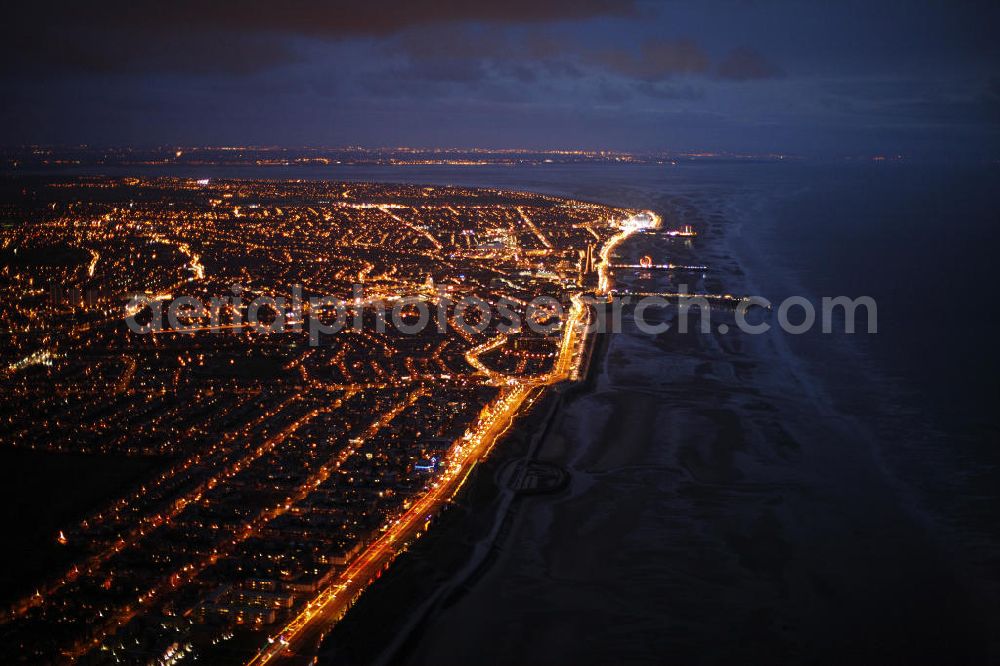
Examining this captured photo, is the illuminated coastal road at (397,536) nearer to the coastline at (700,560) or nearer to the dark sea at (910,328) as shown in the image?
the coastline at (700,560)

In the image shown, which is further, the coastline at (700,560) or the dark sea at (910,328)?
the dark sea at (910,328)

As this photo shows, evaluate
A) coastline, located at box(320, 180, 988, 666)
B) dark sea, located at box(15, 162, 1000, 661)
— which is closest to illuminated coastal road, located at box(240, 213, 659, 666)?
coastline, located at box(320, 180, 988, 666)

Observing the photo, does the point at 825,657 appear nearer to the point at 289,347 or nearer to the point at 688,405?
the point at 688,405

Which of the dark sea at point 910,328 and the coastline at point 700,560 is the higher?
the dark sea at point 910,328

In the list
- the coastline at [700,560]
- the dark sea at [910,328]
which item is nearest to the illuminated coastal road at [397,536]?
the coastline at [700,560]

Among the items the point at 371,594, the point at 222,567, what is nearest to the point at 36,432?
the point at 222,567

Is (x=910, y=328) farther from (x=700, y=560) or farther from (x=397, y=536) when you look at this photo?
(x=397, y=536)

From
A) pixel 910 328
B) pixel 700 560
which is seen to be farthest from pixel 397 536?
pixel 910 328
